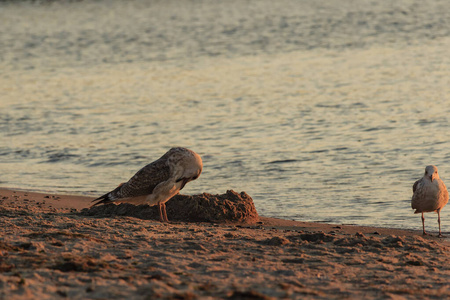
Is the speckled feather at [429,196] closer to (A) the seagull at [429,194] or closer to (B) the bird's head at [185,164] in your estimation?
(A) the seagull at [429,194]

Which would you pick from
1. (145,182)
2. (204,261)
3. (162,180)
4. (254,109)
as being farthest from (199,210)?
(254,109)

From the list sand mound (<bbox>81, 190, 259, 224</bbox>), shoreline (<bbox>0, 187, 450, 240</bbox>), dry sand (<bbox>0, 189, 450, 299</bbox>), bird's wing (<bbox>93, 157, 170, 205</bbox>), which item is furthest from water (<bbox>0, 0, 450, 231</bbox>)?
dry sand (<bbox>0, 189, 450, 299</bbox>)

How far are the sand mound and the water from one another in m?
1.01

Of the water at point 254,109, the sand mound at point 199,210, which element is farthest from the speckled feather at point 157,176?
the water at point 254,109

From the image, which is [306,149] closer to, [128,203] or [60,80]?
[128,203]

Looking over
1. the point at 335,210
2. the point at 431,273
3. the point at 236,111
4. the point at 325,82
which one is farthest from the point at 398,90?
the point at 431,273

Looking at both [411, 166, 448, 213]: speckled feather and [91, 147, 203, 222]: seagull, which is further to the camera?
[91, 147, 203, 222]: seagull

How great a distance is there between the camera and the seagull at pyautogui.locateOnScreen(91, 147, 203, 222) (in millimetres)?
10328

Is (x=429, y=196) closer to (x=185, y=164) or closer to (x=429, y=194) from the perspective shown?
(x=429, y=194)

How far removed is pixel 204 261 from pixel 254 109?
1300cm

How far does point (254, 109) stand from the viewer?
20.3m

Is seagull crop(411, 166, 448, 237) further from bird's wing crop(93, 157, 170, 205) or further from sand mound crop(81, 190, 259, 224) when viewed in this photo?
bird's wing crop(93, 157, 170, 205)

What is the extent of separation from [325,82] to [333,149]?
8266 millimetres

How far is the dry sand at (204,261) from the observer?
628 cm
